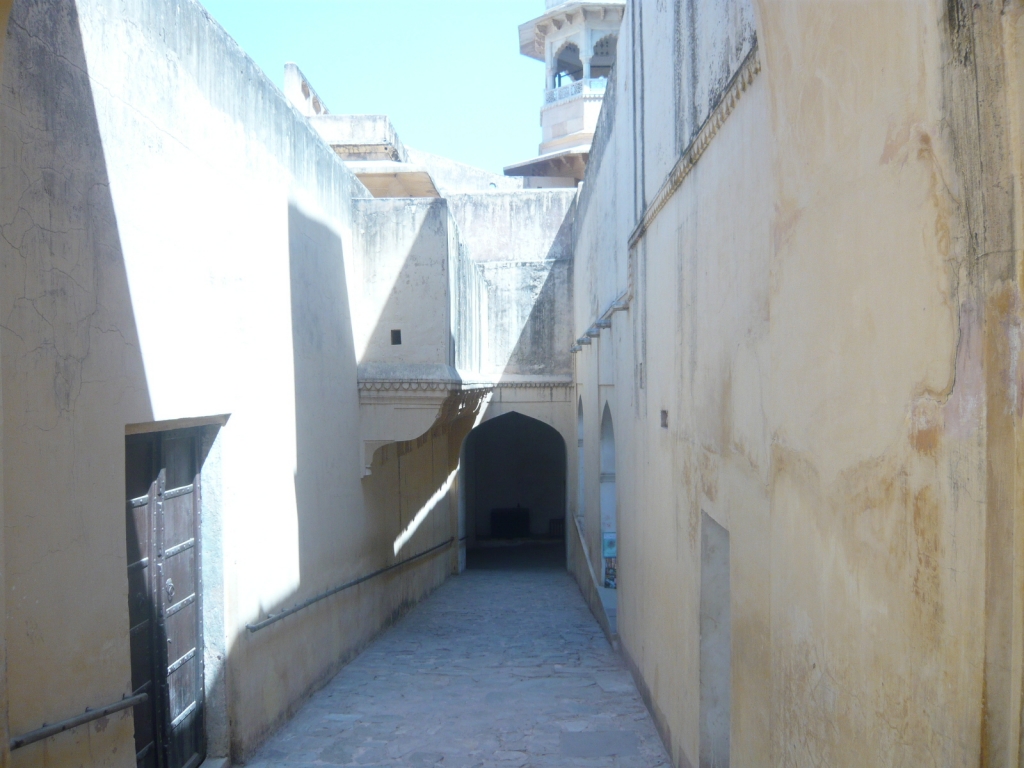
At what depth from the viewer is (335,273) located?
7.57 meters

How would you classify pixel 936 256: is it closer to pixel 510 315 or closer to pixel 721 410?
pixel 721 410

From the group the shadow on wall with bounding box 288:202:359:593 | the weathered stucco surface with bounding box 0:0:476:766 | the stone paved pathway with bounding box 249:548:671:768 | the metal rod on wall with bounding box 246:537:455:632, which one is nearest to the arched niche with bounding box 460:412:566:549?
the metal rod on wall with bounding box 246:537:455:632

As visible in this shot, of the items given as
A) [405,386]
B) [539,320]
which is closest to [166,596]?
[405,386]

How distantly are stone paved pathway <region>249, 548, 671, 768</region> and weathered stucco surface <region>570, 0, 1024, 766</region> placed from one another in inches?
60.8

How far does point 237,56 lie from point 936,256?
4.95m

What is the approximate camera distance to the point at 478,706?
20.1 ft

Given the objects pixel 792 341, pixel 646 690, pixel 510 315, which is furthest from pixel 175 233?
pixel 510 315

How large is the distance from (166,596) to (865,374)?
157 inches

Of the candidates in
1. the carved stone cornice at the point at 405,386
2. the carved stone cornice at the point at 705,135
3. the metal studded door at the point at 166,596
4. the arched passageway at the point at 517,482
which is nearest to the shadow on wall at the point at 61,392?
the metal studded door at the point at 166,596

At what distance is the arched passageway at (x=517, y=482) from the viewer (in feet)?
67.3

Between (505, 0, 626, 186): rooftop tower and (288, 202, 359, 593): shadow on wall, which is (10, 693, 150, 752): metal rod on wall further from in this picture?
(505, 0, 626, 186): rooftop tower

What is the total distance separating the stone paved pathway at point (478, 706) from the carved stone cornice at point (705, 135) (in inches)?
139

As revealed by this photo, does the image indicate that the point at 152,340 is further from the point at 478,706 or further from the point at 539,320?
the point at 539,320

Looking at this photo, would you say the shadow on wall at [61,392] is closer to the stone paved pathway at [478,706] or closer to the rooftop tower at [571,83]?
the stone paved pathway at [478,706]
